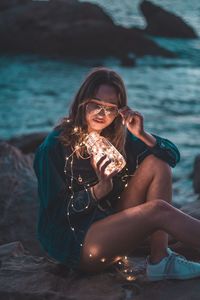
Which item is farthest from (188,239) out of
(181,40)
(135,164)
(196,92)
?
(181,40)

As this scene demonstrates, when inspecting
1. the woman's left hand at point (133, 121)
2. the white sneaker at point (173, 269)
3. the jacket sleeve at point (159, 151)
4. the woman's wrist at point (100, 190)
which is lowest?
the white sneaker at point (173, 269)

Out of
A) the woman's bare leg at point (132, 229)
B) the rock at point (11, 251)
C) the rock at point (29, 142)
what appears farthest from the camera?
the rock at point (29, 142)

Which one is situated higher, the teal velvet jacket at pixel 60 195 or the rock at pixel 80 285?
the teal velvet jacket at pixel 60 195

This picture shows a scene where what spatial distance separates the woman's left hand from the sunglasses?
0.05 metres

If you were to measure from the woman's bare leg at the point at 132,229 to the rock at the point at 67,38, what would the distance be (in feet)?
78.7

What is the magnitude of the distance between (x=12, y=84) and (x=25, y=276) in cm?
1665

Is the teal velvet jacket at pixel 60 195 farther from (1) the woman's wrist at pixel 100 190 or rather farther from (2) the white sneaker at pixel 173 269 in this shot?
(2) the white sneaker at pixel 173 269

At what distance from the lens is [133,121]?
11.5ft

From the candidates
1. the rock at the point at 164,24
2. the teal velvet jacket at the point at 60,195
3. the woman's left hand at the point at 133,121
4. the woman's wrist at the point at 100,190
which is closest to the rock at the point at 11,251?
the teal velvet jacket at the point at 60,195

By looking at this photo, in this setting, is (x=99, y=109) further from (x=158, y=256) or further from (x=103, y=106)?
(x=158, y=256)

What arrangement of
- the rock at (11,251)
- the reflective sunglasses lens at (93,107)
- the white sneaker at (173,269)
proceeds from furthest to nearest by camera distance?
the rock at (11,251)
the reflective sunglasses lens at (93,107)
the white sneaker at (173,269)

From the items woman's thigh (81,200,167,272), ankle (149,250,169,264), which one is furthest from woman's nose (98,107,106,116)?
ankle (149,250,169,264)

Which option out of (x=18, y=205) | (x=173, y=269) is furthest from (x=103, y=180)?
(x=18, y=205)

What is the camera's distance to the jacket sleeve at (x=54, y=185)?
3297mm
